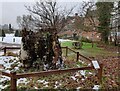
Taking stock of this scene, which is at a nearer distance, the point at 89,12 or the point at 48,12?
the point at 48,12

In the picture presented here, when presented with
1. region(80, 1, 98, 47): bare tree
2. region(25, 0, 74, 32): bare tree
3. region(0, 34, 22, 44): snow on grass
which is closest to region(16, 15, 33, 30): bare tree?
region(25, 0, 74, 32): bare tree

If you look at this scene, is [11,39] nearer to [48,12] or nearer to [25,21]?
[25,21]

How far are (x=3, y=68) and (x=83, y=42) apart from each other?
12.3ft

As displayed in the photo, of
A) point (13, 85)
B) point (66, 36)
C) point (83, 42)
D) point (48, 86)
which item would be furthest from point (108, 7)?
point (13, 85)

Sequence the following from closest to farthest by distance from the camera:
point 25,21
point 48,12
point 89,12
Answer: point 25,21 → point 48,12 → point 89,12

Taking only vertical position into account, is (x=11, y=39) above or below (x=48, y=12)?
below

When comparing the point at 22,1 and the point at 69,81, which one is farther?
the point at 22,1

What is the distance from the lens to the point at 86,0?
6633mm

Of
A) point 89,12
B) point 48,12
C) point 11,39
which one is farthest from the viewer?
point 89,12

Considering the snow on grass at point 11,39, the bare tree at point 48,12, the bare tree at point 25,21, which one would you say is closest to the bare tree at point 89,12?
the bare tree at point 48,12

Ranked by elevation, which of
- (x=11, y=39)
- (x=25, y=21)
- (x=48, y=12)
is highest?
(x=48, y=12)

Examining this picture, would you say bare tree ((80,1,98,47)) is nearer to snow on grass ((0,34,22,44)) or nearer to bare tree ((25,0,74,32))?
bare tree ((25,0,74,32))

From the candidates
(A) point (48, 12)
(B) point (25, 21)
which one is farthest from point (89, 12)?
(B) point (25, 21)

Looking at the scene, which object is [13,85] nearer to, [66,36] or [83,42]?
[66,36]
